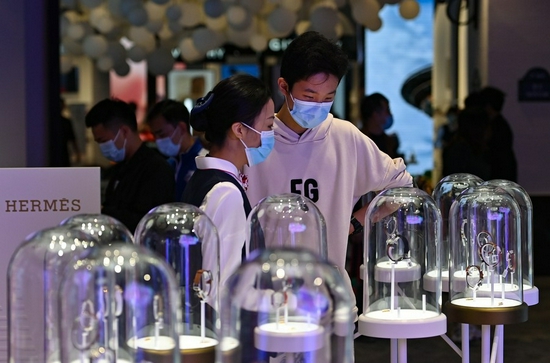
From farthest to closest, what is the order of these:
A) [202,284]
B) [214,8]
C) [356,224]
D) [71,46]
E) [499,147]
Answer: [71,46], [214,8], [499,147], [356,224], [202,284]

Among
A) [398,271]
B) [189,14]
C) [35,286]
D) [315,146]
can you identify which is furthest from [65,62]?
[35,286]

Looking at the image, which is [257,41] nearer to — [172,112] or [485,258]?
[172,112]

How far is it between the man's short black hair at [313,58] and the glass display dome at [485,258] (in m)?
0.71

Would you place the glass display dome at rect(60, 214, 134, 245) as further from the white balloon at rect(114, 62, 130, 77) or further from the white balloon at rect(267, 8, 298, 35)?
the white balloon at rect(114, 62, 130, 77)

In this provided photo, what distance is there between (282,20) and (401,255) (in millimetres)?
4818

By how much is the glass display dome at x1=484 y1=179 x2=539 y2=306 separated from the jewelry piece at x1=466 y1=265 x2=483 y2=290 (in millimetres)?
248

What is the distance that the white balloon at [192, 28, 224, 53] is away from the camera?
308 inches

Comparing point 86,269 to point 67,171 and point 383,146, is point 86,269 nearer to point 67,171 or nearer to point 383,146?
point 67,171

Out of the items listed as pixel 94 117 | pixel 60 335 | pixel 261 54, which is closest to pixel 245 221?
pixel 60 335

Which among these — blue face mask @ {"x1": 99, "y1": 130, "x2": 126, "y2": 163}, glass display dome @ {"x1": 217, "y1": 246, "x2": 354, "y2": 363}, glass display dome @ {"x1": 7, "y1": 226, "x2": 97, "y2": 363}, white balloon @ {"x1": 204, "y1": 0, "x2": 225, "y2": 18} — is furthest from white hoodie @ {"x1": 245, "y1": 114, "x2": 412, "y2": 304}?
white balloon @ {"x1": 204, "y1": 0, "x2": 225, "y2": 18}

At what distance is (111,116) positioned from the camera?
4754mm

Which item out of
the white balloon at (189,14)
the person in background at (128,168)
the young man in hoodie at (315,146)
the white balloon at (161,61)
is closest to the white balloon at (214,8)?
the white balloon at (189,14)

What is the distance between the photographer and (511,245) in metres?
3.39

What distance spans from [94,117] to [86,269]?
3043mm
